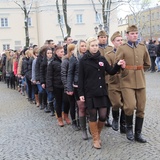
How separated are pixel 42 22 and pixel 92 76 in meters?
39.8

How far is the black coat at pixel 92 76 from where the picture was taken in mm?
6027

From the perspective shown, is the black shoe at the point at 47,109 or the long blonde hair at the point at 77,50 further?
the black shoe at the point at 47,109

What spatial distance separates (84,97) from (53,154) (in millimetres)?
1132

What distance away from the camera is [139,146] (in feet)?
19.7

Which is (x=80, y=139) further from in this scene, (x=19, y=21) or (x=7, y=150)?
(x=19, y=21)

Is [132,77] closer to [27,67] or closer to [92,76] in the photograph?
[92,76]

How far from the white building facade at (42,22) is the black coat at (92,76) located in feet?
127

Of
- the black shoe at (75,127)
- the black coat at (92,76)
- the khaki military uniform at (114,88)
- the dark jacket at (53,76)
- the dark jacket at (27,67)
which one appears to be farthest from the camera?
the dark jacket at (27,67)

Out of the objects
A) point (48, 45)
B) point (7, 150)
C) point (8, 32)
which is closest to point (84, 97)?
point (7, 150)

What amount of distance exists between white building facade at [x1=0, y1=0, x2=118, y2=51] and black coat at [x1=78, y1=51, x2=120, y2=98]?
3869cm

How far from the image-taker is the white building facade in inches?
1762

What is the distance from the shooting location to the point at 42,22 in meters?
44.8

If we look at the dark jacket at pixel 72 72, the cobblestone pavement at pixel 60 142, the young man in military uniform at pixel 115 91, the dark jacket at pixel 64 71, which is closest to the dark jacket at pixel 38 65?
the cobblestone pavement at pixel 60 142

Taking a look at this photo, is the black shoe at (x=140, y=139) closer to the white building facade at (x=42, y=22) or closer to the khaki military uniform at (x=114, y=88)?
the khaki military uniform at (x=114, y=88)
